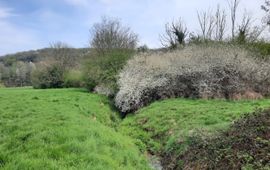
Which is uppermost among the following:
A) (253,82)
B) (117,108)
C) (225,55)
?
(225,55)

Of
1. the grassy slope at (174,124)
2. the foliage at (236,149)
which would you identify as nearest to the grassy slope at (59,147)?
the foliage at (236,149)

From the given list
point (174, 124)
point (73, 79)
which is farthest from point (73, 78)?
point (174, 124)

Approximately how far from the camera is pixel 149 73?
880 inches

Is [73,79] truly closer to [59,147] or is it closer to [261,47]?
[261,47]

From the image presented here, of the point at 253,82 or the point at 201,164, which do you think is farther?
the point at 253,82

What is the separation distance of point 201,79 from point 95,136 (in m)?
13.0

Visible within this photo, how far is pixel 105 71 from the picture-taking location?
2730cm

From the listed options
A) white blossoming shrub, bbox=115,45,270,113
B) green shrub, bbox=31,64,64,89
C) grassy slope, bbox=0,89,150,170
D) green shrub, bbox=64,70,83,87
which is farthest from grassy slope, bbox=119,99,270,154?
green shrub, bbox=31,64,64,89

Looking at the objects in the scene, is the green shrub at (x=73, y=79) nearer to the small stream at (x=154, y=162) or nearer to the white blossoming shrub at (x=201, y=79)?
the white blossoming shrub at (x=201, y=79)

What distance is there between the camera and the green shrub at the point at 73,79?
35031 mm

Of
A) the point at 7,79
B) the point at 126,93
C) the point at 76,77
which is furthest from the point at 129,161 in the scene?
the point at 7,79

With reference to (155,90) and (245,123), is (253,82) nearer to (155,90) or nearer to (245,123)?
(155,90)

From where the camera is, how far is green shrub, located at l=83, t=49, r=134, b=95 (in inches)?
1035

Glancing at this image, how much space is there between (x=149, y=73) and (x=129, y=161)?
556 inches
